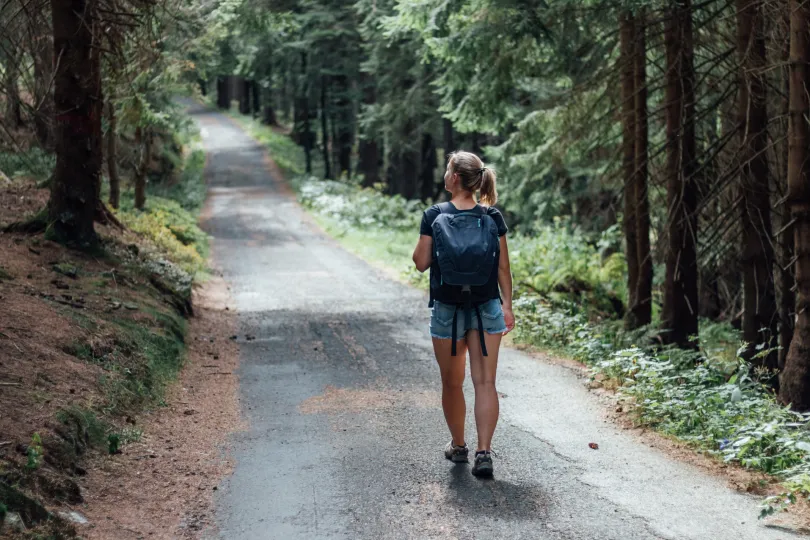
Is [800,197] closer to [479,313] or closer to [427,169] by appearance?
[479,313]

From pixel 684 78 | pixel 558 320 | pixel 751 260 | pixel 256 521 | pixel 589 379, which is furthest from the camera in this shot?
pixel 558 320

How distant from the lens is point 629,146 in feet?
40.5

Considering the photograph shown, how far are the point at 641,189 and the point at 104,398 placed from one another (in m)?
8.06

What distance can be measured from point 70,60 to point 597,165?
34.8 feet

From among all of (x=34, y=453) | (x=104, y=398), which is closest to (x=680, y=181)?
(x=104, y=398)

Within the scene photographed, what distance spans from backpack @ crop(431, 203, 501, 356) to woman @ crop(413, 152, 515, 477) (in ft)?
0.15

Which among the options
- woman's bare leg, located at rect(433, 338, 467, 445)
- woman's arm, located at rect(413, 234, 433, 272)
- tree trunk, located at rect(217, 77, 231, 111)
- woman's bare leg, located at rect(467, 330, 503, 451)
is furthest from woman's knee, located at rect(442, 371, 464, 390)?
tree trunk, located at rect(217, 77, 231, 111)

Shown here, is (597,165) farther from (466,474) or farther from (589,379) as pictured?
(466,474)

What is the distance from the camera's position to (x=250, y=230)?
27.3 meters

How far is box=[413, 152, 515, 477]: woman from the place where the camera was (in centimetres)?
570

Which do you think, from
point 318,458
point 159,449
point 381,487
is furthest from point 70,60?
point 381,487

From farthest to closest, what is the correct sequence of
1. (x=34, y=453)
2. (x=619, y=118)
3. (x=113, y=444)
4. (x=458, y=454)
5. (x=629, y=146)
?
(x=629, y=146) → (x=619, y=118) → (x=113, y=444) → (x=458, y=454) → (x=34, y=453)

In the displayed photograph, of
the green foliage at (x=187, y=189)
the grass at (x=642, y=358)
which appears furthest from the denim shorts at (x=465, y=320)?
the green foliage at (x=187, y=189)

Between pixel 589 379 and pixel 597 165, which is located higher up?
pixel 597 165
